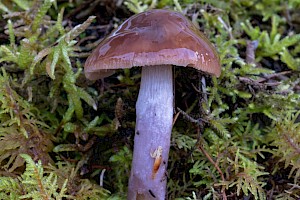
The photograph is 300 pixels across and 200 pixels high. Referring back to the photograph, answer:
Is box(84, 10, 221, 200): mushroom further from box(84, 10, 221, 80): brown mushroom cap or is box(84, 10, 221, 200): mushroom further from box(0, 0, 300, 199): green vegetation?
box(0, 0, 300, 199): green vegetation

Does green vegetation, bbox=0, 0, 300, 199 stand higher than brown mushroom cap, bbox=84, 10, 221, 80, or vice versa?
brown mushroom cap, bbox=84, 10, 221, 80

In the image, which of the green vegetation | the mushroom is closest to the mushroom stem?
the mushroom

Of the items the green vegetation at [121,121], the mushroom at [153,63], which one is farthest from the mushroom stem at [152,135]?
the green vegetation at [121,121]

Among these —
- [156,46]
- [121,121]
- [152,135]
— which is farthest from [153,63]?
[121,121]

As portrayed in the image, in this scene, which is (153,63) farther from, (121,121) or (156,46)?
(121,121)

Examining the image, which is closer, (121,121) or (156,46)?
(156,46)

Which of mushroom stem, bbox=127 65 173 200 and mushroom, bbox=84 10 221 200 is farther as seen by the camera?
mushroom stem, bbox=127 65 173 200
